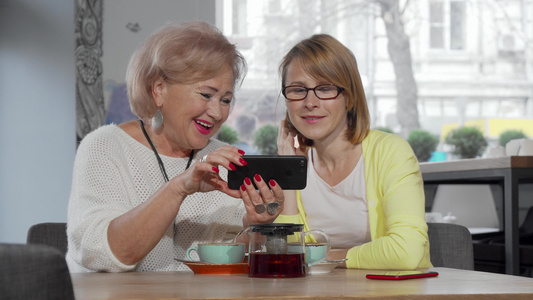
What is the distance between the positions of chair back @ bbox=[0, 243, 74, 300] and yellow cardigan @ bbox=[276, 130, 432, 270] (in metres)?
1.00

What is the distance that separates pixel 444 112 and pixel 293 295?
17.8 feet

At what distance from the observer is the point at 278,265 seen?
4.13 feet

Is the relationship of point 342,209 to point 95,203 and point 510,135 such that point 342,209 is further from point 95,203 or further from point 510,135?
point 510,135

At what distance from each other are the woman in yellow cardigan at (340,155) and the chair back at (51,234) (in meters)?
0.61

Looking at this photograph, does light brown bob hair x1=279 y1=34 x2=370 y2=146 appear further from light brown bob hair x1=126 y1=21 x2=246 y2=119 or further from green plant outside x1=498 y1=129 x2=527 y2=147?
green plant outside x1=498 y1=129 x2=527 y2=147

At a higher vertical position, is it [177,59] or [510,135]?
[177,59]

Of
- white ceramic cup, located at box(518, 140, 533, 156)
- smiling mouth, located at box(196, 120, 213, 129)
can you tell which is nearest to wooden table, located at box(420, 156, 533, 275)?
white ceramic cup, located at box(518, 140, 533, 156)

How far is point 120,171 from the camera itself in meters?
1.75

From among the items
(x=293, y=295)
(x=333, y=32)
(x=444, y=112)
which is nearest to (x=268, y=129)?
(x=333, y=32)

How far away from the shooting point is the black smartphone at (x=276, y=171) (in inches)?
56.9

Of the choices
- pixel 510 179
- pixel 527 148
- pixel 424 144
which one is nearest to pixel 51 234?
pixel 510 179

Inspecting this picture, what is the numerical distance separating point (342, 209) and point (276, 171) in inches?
23.3

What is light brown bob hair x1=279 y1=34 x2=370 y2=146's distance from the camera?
1.96 metres

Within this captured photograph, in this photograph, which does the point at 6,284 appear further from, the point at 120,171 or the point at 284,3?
the point at 284,3
